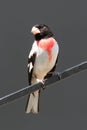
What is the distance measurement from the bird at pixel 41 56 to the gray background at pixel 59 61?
1.56 meters

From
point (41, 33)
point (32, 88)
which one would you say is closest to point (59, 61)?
point (41, 33)

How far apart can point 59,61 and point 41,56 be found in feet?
5.68

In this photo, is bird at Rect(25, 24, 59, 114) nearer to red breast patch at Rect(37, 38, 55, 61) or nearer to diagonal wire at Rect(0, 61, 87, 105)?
red breast patch at Rect(37, 38, 55, 61)

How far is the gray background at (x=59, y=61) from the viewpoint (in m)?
6.18

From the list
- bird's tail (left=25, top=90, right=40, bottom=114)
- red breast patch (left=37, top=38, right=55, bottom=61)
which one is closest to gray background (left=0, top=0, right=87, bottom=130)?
bird's tail (left=25, top=90, right=40, bottom=114)

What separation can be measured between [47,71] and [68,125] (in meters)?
1.72

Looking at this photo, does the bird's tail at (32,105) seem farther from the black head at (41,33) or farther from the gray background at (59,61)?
the gray background at (59,61)


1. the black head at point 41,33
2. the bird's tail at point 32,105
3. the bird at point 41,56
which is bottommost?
the bird's tail at point 32,105

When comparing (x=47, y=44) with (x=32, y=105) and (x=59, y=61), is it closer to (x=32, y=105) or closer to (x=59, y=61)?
(x=32, y=105)

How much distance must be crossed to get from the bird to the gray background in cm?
156

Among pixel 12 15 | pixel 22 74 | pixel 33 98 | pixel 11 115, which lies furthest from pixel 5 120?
pixel 33 98

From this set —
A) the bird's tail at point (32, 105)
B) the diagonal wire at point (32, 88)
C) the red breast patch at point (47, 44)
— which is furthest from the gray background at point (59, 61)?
the diagonal wire at point (32, 88)

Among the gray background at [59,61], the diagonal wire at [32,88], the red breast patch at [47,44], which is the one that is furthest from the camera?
the gray background at [59,61]

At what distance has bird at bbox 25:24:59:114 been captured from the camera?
14.6ft
